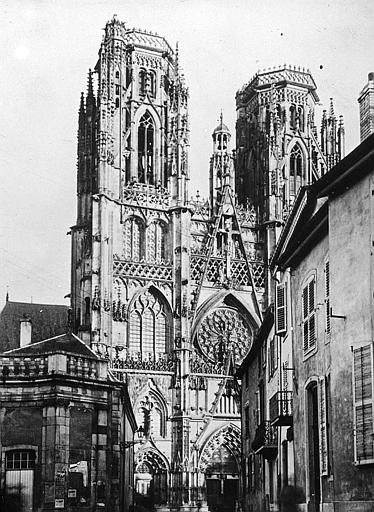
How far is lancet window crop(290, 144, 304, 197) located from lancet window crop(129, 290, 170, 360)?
1434 centimetres

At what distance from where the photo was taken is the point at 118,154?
6162 cm

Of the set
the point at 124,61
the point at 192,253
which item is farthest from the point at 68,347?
the point at 124,61

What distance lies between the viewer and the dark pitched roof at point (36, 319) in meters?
57.9

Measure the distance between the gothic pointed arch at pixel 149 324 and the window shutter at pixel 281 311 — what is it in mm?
36493

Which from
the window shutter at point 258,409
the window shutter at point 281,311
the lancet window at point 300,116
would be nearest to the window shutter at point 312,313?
the window shutter at point 281,311

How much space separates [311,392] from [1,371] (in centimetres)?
1424

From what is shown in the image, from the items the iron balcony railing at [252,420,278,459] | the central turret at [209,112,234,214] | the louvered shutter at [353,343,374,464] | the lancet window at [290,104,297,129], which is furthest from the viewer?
the lancet window at [290,104,297,129]

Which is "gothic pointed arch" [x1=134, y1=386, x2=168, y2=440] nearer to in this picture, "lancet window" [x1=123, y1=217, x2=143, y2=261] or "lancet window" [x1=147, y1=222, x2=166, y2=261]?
"lancet window" [x1=123, y1=217, x2=143, y2=261]

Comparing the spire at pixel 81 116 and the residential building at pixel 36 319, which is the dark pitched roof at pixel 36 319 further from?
the spire at pixel 81 116

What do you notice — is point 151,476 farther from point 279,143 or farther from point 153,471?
point 279,143

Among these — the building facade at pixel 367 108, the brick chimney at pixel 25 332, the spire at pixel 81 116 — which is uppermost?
the spire at pixel 81 116

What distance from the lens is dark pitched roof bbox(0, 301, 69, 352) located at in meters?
57.9

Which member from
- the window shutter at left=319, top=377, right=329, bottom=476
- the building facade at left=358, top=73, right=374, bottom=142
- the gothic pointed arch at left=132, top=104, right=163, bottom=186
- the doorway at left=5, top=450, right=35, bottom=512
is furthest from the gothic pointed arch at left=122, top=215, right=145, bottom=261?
the window shutter at left=319, top=377, right=329, bottom=476

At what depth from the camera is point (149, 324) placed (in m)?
59.6
